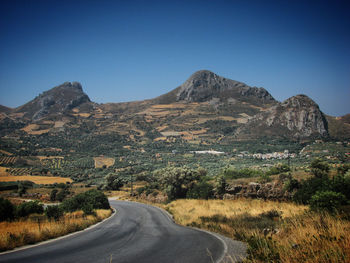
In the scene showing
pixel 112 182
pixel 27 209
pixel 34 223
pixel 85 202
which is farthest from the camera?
pixel 112 182

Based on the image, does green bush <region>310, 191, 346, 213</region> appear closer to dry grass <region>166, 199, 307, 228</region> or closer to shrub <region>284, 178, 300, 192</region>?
dry grass <region>166, 199, 307, 228</region>

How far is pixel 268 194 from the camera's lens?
73.2ft

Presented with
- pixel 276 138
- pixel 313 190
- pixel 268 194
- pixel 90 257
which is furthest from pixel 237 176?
pixel 276 138

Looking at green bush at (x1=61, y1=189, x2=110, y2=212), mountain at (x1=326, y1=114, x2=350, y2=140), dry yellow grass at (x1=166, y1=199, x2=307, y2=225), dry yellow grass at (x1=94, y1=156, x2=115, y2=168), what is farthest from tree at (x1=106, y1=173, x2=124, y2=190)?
mountain at (x1=326, y1=114, x2=350, y2=140)

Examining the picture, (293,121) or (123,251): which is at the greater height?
(293,121)

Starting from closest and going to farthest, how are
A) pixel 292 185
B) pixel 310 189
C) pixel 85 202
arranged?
pixel 310 189, pixel 292 185, pixel 85 202

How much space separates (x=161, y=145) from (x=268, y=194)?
486 ft

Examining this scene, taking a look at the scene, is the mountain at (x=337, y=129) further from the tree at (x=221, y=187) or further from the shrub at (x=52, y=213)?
the shrub at (x=52, y=213)

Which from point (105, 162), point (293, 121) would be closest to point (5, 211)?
point (105, 162)

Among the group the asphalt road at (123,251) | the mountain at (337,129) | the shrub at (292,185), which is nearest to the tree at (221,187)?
the shrub at (292,185)

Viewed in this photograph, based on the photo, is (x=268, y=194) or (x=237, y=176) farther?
(x=237, y=176)

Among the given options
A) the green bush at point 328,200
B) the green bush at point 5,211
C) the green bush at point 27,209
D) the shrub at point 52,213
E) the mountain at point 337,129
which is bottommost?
the green bush at point 27,209

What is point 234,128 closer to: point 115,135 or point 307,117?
point 307,117

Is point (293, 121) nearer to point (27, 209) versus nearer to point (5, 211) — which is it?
point (27, 209)
